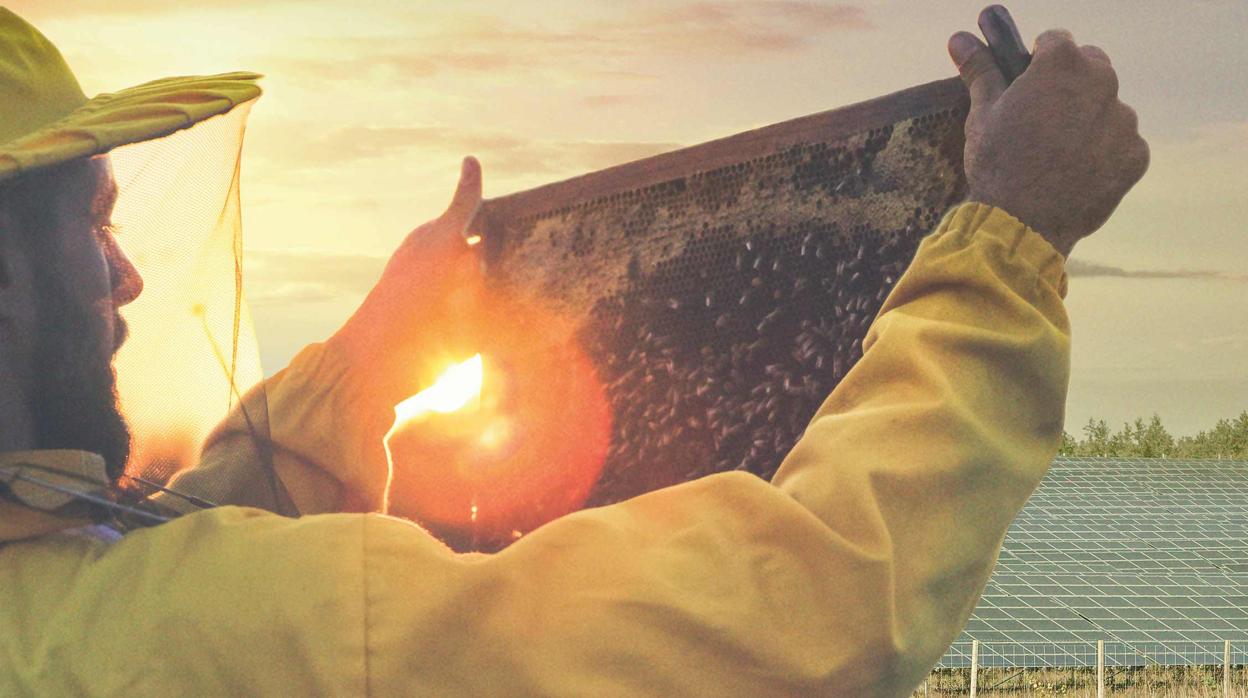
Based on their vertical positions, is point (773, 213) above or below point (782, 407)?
above

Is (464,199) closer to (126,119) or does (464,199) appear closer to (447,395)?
(447,395)

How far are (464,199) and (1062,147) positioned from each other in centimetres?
163

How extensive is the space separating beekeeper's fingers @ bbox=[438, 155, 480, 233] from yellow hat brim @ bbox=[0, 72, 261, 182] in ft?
3.11

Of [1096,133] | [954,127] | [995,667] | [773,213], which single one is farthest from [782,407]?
[995,667]

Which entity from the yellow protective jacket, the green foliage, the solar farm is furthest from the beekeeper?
the green foliage

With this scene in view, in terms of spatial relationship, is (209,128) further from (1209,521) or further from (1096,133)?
(1209,521)

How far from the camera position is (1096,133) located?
194 centimetres

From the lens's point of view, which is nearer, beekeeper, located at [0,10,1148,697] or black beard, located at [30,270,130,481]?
beekeeper, located at [0,10,1148,697]

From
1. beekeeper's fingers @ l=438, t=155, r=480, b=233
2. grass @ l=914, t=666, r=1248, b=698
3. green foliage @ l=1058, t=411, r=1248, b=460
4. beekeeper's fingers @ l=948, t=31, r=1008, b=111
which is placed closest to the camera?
beekeeper's fingers @ l=948, t=31, r=1008, b=111

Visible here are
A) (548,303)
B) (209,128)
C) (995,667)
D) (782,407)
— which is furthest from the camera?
(995,667)

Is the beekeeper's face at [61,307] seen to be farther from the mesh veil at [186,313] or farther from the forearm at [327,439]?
the forearm at [327,439]

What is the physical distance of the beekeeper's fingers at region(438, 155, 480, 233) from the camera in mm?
3182

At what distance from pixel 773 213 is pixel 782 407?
419mm

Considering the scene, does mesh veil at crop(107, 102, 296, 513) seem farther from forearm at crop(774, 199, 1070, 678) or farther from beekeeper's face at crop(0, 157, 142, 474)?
forearm at crop(774, 199, 1070, 678)
